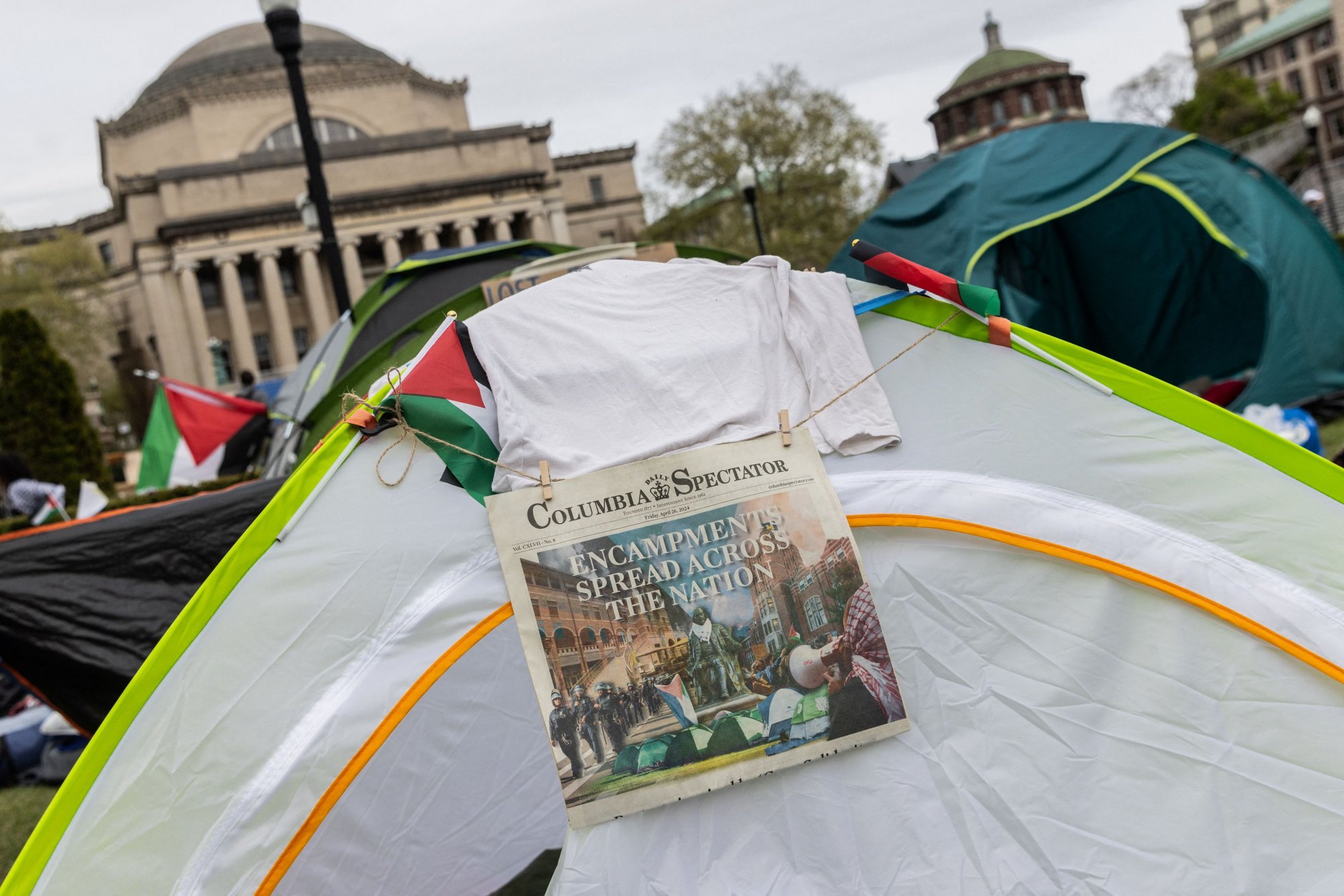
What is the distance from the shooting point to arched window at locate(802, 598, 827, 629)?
229 cm

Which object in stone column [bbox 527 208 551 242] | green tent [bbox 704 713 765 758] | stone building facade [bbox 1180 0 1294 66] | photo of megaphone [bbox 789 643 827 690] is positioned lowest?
green tent [bbox 704 713 765 758]

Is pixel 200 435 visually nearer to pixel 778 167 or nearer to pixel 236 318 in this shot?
pixel 778 167

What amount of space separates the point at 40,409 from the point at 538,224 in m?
33.0

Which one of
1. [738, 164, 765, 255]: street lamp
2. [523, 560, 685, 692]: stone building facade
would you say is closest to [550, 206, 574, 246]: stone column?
[738, 164, 765, 255]: street lamp

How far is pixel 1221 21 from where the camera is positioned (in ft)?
289

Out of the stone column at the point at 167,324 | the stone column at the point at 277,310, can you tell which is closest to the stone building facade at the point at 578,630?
the stone column at the point at 277,310

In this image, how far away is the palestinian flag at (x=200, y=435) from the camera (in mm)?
9070

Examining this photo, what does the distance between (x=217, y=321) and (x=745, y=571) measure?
176 feet

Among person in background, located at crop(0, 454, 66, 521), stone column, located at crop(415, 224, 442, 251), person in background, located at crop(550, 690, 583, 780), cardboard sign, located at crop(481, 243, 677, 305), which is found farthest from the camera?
stone column, located at crop(415, 224, 442, 251)

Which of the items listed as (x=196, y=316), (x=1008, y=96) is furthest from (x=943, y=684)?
(x=1008, y=96)

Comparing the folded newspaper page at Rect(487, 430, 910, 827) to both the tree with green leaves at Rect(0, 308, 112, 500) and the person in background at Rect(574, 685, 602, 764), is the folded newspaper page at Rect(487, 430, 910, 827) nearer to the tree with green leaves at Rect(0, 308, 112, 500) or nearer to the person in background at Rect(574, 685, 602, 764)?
the person in background at Rect(574, 685, 602, 764)

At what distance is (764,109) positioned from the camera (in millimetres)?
32656

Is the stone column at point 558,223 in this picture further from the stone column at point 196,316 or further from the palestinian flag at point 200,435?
the palestinian flag at point 200,435

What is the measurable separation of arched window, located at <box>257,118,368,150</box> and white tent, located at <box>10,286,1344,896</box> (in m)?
56.2
